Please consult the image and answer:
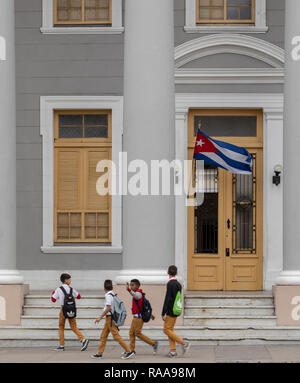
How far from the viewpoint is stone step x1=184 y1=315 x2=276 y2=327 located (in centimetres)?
1856

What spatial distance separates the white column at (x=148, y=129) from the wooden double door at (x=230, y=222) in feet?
11.2

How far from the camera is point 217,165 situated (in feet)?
69.1

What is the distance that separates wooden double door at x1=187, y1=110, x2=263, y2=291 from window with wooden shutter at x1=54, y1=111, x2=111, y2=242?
1984mm

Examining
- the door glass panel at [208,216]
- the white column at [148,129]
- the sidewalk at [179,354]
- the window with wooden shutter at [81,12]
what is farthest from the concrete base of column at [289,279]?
the window with wooden shutter at [81,12]

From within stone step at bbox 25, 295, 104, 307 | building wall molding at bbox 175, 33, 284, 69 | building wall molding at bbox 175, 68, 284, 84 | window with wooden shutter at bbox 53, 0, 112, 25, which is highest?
window with wooden shutter at bbox 53, 0, 112, 25

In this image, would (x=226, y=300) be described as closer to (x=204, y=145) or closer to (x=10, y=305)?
(x=204, y=145)

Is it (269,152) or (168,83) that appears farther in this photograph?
(269,152)

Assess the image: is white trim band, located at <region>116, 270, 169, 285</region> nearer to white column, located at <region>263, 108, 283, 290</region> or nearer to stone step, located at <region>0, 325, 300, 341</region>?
stone step, located at <region>0, 325, 300, 341</region>

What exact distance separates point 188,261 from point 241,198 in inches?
73.8

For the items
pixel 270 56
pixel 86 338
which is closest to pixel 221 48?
pixel 270 56

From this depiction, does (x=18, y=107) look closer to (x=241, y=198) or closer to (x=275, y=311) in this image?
(x=241, y=198)

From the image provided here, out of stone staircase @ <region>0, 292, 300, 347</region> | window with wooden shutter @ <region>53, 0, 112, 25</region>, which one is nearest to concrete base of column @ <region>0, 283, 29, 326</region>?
stone staircase @ <region>0, 292, 300, 347</region>

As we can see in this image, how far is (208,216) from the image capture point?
71.8ft

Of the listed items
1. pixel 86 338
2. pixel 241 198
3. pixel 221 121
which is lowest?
pixel 86 338
